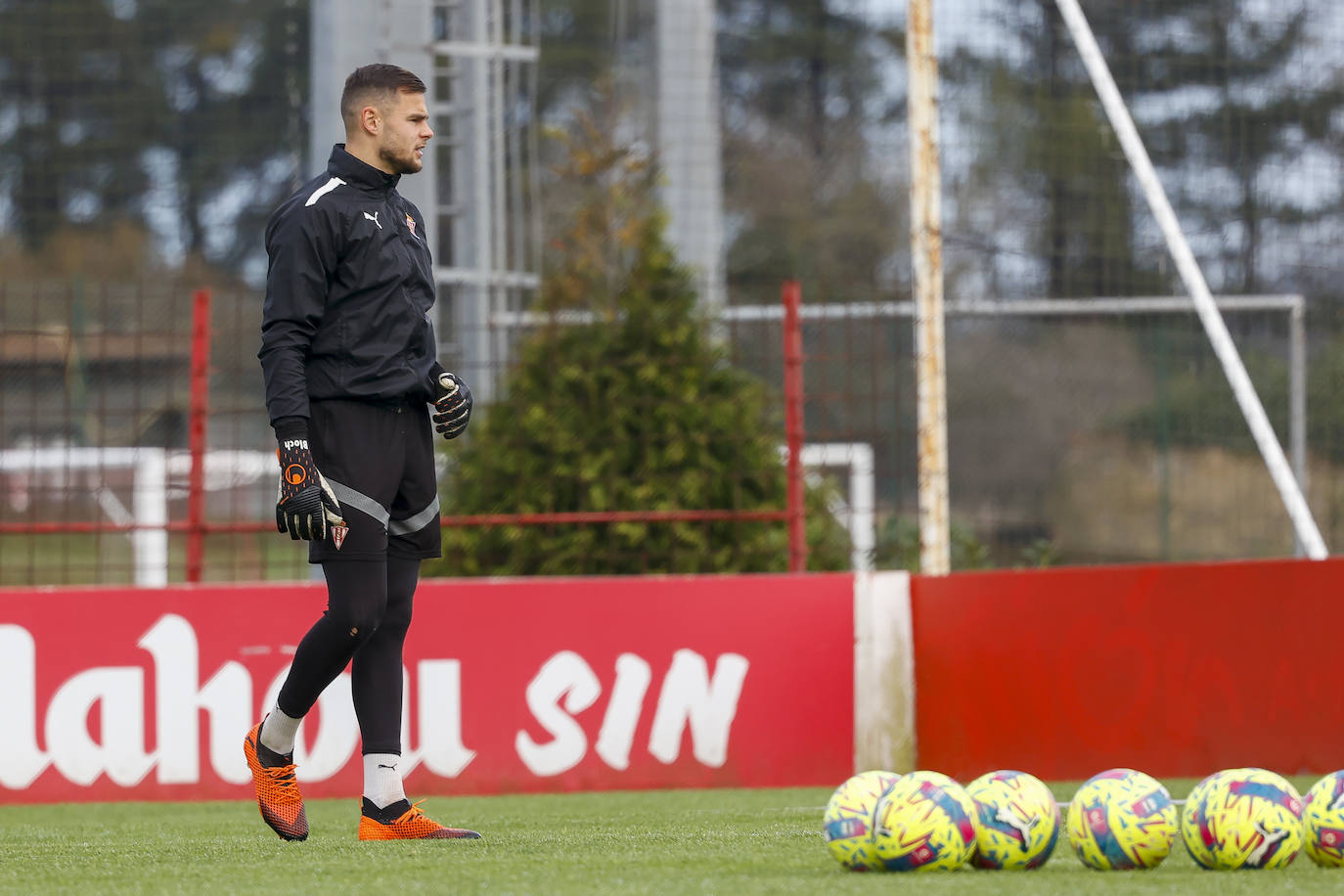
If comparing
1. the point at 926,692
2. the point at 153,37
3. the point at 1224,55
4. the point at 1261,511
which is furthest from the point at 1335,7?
the point at 153,37

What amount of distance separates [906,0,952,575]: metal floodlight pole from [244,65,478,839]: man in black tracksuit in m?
3.34

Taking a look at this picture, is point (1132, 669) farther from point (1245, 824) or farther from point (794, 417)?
point (1245, 824)

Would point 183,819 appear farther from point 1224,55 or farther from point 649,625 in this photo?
point 1224,55

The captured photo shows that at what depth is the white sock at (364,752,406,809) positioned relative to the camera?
4719 millimetres

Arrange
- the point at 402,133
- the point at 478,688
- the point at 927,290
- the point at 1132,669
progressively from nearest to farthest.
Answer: the point at 402,133
the point at 1132,669
the point at 478,688
the point at 927,290

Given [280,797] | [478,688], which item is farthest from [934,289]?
[280,797]

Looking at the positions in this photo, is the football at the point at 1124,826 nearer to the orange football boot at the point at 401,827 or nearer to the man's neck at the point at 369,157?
the orange football boot at the point at 401,827

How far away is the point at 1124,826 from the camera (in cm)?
375

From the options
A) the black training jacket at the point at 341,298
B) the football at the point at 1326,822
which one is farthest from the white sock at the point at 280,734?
the football at the point at 1326,822

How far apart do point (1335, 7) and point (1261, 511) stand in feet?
12.1

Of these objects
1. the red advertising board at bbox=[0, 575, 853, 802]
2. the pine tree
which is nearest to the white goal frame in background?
the red advertising board at bbox=[0, 575, 853, 802]

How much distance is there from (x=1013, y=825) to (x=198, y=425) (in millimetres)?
4693

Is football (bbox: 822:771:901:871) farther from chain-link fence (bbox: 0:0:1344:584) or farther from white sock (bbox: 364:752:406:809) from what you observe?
chain-link fence (bbox: 0:0:1344:584)

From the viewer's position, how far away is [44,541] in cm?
1009
